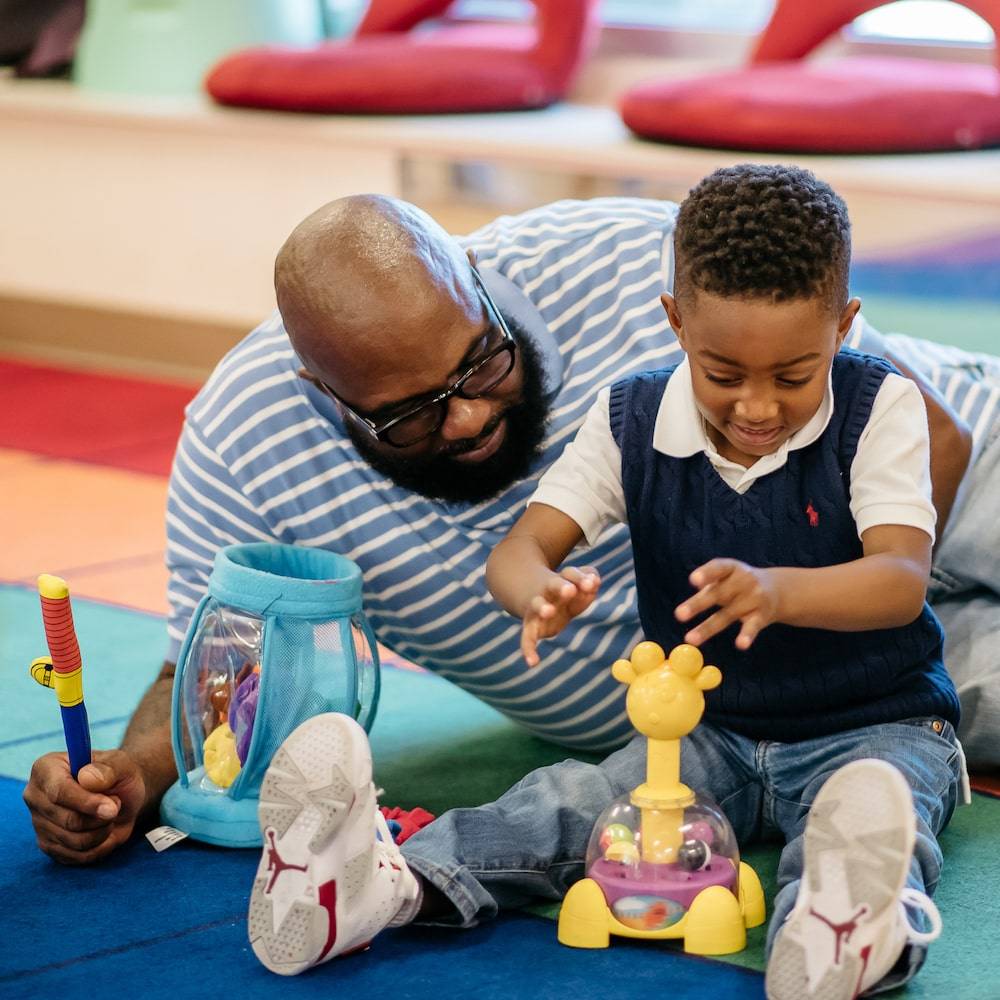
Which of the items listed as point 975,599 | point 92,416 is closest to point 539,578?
point 975,599

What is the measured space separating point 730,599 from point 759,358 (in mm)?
192

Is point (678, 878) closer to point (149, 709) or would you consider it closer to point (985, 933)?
point (985, 933)

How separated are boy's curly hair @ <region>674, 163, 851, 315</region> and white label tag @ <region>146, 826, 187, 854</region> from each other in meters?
0.66

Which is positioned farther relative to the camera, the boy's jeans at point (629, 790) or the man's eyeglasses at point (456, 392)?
the man's eyeglasses at point (456, 392)

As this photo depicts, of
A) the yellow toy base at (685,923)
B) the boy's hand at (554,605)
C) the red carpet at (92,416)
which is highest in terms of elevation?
the boy's hand at (554,605)

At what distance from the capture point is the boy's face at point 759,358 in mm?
1219

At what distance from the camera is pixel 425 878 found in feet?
4.30

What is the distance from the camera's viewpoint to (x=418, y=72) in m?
3.25

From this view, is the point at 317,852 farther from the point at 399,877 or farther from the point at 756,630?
the point at 756,630

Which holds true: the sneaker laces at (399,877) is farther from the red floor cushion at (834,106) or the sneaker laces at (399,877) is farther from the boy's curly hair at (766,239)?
the red floor cushion at (834,106)

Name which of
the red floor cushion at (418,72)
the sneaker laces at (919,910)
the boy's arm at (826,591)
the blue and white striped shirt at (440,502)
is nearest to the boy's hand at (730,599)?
the boy's arm at (826,591)

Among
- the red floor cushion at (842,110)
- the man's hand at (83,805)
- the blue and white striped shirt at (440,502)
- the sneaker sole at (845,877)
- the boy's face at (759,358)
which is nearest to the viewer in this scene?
the sneaker sole at (845,877)

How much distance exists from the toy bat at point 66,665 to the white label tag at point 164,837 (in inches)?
4.1

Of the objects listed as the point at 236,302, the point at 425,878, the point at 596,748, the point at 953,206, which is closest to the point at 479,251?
the point at 596,748
